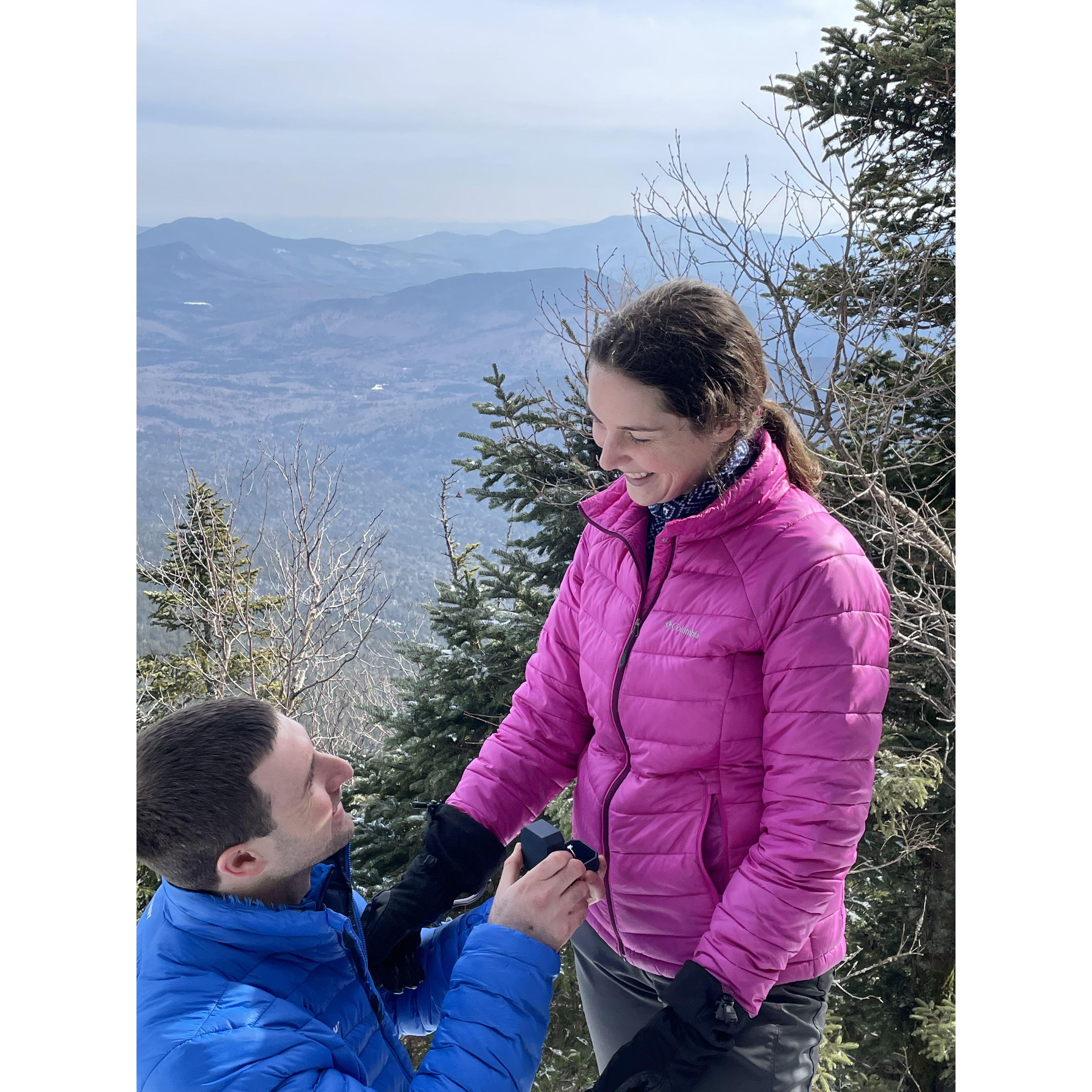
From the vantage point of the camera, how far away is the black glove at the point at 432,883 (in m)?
1.10

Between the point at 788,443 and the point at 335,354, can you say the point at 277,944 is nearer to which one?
the point at 788,443

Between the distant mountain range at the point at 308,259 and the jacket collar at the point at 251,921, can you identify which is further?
the distant mountain range at the point at 308,259

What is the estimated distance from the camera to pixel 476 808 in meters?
1.12

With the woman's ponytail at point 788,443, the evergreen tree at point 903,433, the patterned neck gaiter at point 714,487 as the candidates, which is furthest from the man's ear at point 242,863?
the evergreen tree at point 903,433

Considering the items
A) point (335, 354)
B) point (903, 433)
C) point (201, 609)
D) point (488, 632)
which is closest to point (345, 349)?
point (335, 354)

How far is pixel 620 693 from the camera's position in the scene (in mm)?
1002

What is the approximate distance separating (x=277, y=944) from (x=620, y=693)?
1.39 feet

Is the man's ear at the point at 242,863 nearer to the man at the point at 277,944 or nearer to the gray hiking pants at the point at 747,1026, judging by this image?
the man at the point at 277,944

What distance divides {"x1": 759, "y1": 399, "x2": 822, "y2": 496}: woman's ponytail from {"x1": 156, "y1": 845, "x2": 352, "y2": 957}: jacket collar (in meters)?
0.69

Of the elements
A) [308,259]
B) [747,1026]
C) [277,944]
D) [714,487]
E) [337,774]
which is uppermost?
[308,259]

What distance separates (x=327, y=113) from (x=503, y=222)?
20.6 feet

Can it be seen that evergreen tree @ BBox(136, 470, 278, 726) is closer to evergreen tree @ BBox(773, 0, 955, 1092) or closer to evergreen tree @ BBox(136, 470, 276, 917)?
evergreen tree @ BBox(136, 470, 276, 917)

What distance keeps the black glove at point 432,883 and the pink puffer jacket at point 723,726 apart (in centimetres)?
3
